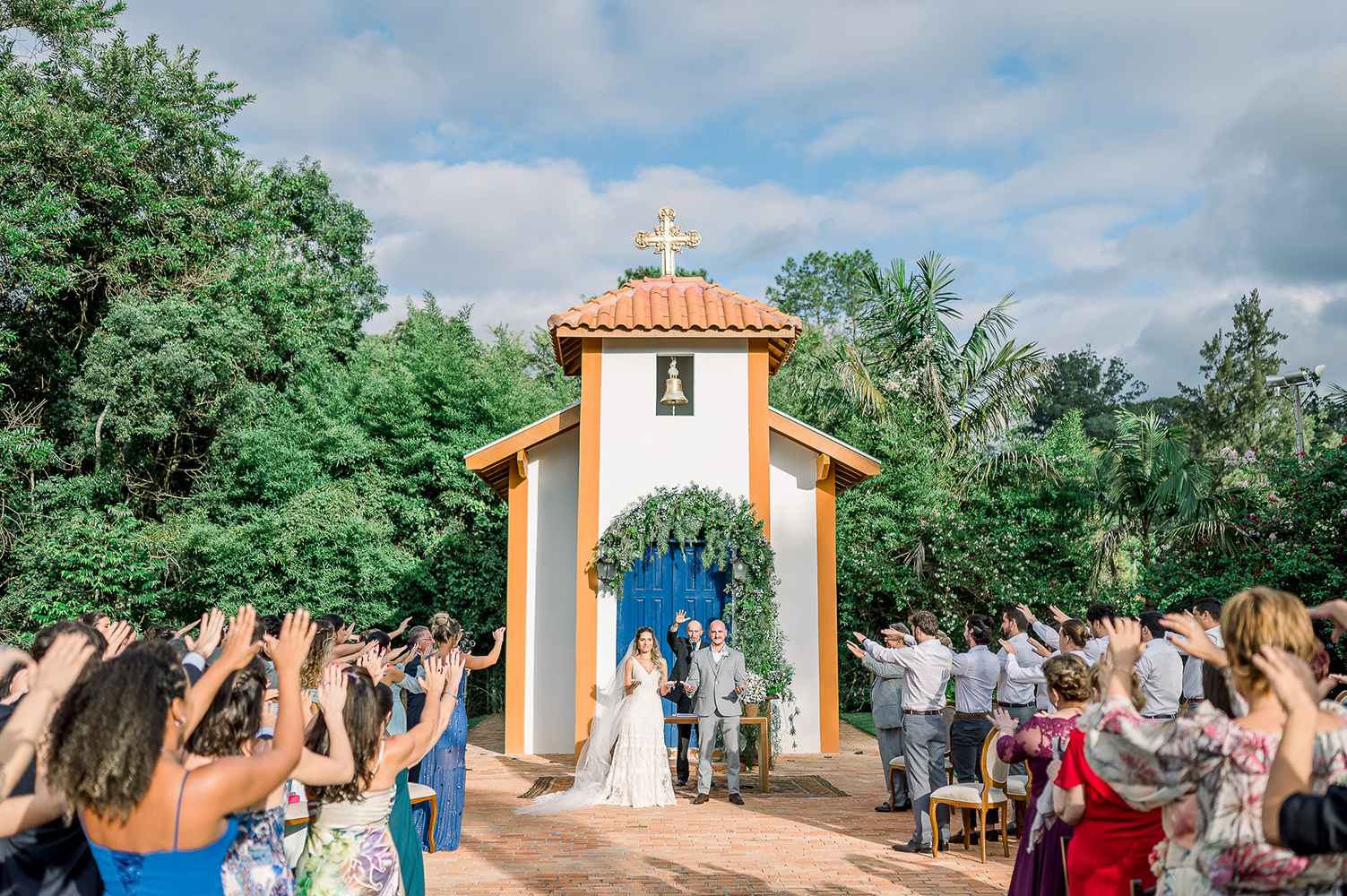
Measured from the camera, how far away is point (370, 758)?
13.1 feet

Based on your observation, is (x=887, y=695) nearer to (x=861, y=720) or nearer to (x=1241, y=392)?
(x=861, y=720)

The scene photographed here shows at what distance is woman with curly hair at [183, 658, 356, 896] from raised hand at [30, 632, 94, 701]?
449mm

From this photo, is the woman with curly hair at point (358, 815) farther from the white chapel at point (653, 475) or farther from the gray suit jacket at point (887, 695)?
the white chapel at point (653, 475)

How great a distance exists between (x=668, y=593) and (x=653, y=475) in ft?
4.89

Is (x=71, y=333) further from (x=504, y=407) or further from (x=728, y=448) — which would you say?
(x=728, y=448)

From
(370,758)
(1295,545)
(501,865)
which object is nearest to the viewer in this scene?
(370,758)

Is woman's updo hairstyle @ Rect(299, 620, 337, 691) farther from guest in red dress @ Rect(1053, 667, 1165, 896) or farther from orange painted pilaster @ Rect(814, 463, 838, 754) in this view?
orange painted pilaster @ Rect(814, 463, 838, 754)

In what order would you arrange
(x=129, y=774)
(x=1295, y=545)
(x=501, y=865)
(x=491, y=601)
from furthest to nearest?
1. (x=491, y=601)
2. (x=1295, y=545)
3. (x=501, y=865)
4. (x=129, y=774)

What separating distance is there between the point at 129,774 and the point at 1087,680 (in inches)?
165

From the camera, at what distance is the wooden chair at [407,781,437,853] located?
713 cm

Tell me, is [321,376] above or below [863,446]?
above

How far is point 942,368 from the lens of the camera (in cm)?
1972

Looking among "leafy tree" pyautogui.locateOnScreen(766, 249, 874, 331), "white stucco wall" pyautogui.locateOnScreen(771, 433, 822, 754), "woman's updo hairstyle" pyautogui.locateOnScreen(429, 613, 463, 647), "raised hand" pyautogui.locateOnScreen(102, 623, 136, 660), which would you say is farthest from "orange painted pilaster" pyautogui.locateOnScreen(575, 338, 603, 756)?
"leafy tree" pyautogui.locateOnScreen(766, 249, 874, 331)

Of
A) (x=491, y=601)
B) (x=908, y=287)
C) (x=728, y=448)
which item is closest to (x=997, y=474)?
(x=908, y=287)
